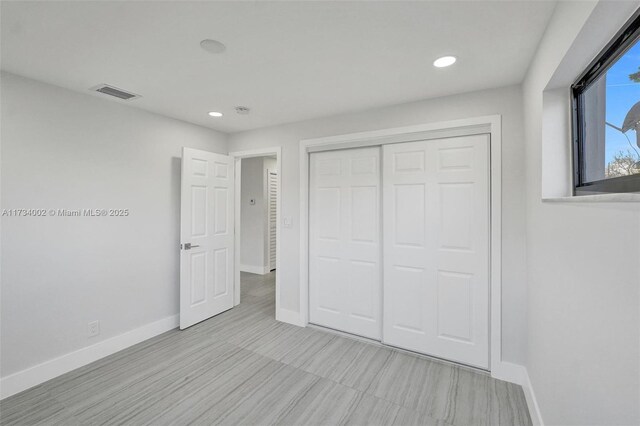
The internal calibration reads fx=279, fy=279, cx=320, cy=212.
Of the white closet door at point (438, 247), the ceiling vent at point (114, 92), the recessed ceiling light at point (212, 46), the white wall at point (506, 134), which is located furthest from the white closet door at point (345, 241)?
the ceiling vent at point (114, 92)

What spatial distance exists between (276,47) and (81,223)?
7.51ft

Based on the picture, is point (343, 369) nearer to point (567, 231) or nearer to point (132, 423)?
point (132, 423)

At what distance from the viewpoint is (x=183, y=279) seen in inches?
125

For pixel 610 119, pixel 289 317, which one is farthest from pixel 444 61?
pixel 289 317

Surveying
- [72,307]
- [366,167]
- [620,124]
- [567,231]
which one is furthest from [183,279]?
[620,124]

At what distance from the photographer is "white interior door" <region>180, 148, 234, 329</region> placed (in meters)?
3.19

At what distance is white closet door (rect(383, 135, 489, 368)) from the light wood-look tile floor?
0.86 ft

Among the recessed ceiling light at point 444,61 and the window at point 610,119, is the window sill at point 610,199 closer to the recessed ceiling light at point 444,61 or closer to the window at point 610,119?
the window at point 610,119

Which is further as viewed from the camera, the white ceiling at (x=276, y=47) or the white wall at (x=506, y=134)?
the white wall at (x=506, y=134)

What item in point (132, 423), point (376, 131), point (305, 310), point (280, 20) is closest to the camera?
point (280, 20)

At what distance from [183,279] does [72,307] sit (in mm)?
958

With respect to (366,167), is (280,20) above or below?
above

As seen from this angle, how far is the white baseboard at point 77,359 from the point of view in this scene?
2.08 m

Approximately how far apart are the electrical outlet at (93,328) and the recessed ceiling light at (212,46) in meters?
2.58
